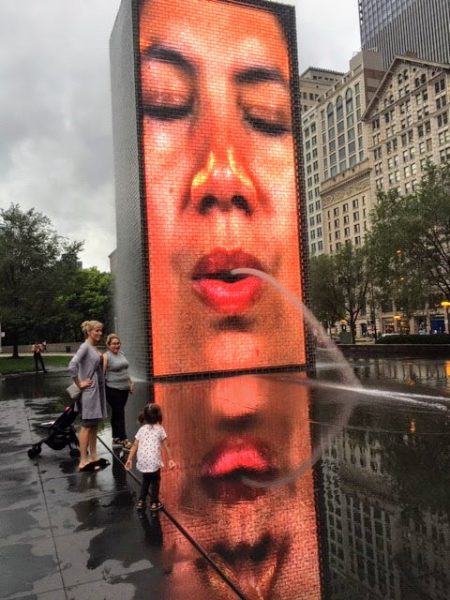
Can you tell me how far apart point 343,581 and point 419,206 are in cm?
3193

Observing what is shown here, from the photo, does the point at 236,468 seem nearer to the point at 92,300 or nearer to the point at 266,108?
the point at 266,108

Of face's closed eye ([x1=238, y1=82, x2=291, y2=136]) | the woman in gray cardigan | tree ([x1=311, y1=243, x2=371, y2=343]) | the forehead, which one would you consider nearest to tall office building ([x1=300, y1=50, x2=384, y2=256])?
tree ([x1=311, y1=243, x2=371, y2=343])

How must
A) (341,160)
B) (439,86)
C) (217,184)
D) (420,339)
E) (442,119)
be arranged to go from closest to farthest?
(217,184) → (420,339) → (442,119) → (439,86) → (341,160)

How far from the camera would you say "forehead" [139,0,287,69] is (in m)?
22.6

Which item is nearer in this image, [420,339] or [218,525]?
[218,525]

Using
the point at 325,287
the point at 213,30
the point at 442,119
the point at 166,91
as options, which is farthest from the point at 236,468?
the point at 442,119

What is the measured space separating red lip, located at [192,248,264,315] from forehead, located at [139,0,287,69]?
8.53 m

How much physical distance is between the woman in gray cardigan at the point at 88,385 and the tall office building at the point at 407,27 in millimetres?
150300

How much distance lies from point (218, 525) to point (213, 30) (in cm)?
2286

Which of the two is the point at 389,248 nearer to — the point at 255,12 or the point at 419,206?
the point at 419,206

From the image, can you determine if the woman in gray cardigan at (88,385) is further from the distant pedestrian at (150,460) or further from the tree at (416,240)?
the tree at (416,240)

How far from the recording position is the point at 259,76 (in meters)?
24.1

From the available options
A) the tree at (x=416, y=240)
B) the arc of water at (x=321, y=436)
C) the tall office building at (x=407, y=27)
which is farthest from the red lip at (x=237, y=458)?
the tall office building at (x=407, y=27)

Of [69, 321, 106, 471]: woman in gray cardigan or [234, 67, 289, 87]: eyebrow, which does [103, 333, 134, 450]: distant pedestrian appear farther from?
[234, 67, 289, 87]: eyebrow
